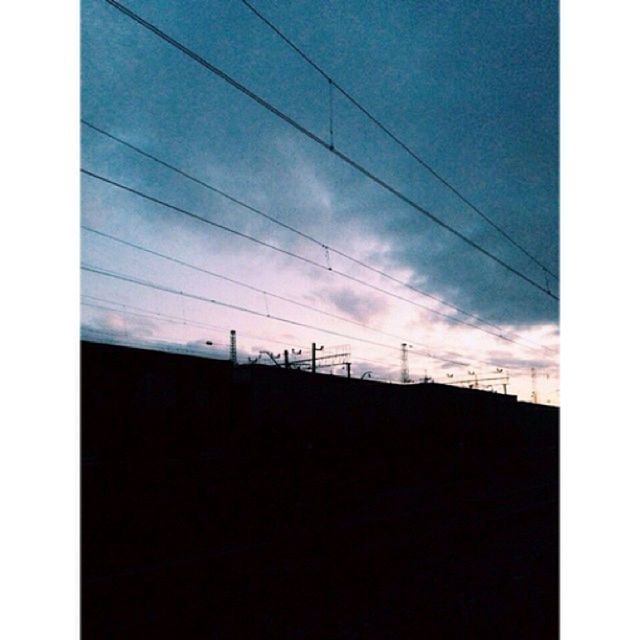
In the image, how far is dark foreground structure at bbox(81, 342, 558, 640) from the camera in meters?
3.97

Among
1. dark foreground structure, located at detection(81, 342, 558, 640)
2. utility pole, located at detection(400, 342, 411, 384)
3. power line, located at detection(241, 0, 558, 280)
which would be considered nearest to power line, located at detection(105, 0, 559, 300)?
power line, located at detection(241, 0, 558, 280)

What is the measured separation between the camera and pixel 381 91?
469 cm

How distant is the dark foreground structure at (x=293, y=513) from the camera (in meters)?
3.97

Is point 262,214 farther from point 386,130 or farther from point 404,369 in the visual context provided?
point 404,369

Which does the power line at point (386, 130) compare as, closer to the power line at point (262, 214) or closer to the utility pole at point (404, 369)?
the power line at point (262, 214)

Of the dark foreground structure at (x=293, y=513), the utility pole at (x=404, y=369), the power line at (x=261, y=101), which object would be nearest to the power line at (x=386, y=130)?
the power line at (x=261, y=101)

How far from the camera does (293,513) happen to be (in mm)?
9398

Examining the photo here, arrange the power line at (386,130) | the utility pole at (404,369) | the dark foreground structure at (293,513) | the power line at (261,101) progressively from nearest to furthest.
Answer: the power line at (261,101) < the power line at (386,130) < the dark foreground structure at (293,513) < the utility pole at (404,369)

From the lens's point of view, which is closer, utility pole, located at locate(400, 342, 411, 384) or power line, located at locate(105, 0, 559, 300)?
power line, located at locate(105, 0, 559, 300)

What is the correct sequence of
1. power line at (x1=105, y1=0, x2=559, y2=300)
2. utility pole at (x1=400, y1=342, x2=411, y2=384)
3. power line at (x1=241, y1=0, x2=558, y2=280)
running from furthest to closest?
1. utility pole at (x1=400, y1=342, x2=411, y2=384)
2. power line at (x1=241, y1=0, x2=558, y2=280)
3. power line at (x1=105, y1=0, x2=559, y2=300)

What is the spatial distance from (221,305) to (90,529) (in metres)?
6.57

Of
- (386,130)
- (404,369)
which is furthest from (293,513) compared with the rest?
(404,369)

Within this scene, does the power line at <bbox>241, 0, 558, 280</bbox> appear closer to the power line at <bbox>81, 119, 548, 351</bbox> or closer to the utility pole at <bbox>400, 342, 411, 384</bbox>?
the power line at <bbox>81, 119, 548, 351</bbox>
